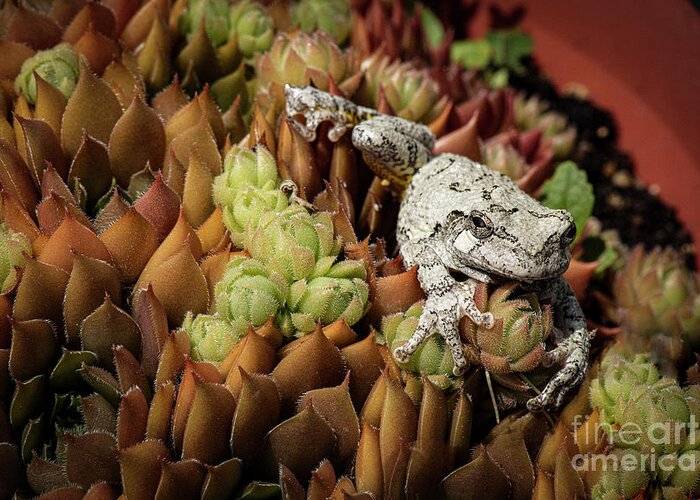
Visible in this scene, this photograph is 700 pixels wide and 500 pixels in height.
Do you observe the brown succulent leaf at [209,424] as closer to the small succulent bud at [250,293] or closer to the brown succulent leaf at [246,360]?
the brown succulent leaf at [246,360]

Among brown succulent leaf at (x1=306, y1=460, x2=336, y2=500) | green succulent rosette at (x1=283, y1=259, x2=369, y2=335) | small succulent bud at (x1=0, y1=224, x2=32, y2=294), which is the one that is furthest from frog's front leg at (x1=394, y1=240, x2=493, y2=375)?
small succulent bud at (x1=0, y1=224, x2=32, y2=294)

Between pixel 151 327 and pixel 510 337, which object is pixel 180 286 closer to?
pixel 151 327

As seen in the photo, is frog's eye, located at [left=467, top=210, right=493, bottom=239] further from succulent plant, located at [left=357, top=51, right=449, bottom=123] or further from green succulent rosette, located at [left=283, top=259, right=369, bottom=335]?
succulent plant, located at [left=357, top=51, right=449, bottom=123]

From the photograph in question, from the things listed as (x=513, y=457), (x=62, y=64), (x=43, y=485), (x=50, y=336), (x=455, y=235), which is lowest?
(x=43, y=485)

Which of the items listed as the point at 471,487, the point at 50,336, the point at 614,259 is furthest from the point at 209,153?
the point at 614,259

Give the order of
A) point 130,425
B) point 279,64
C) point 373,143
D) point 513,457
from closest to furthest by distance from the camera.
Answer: point 130,425 < point 513,457 < point 373,143 < point 279,64

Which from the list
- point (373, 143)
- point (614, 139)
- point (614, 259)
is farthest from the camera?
point (614, 139)

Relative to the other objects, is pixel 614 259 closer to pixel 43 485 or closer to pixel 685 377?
pixel 685 377
